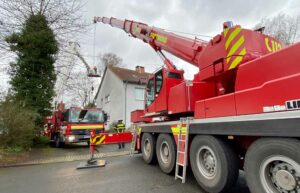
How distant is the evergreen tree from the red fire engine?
1.48 meters

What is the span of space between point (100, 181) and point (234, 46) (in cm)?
444

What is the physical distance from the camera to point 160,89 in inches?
265

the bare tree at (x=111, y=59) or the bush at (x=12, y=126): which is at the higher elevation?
the bare tree at (x=111, y=59)

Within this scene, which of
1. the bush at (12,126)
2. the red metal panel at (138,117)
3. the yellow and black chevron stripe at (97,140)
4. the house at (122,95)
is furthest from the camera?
the house at (122,95)

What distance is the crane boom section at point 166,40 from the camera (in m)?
6.65

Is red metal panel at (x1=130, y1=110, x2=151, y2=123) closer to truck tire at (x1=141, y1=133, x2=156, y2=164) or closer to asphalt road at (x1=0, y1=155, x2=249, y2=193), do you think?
truck tire at (x1=141, y1=133, x2=156, y2=164)

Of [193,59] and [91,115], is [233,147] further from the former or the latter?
[91,115]

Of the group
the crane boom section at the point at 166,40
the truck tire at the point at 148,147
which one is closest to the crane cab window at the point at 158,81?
the crane boom section at the point at 166,40

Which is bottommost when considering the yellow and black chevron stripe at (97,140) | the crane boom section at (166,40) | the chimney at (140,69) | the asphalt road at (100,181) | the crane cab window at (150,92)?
the asphalt road at (100,181)

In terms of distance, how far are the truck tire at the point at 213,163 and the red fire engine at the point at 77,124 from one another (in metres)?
9.20

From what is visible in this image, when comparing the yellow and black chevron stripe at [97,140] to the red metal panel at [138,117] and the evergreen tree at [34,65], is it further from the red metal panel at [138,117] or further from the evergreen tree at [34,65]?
the evergreen tree at [34,65]

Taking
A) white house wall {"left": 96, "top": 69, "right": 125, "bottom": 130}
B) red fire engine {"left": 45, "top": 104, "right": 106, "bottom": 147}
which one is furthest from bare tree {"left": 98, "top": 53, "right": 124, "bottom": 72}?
red fire engine {"left": 45, "top": 104, "right": 106, "bottom": 147}

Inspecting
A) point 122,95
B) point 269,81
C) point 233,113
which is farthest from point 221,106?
point 122,95

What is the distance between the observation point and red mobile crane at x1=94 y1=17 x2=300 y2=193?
9.66 ft
